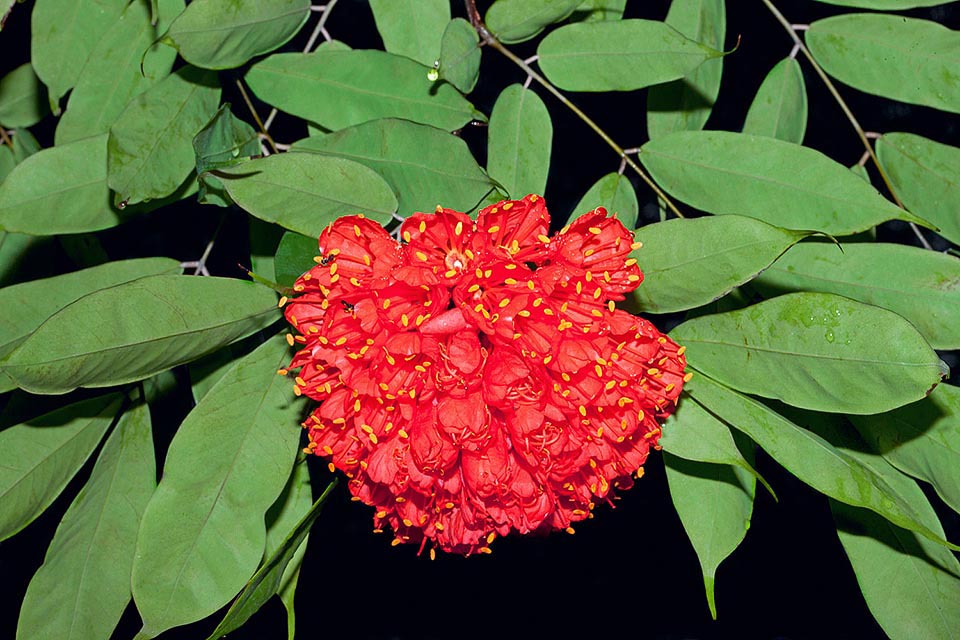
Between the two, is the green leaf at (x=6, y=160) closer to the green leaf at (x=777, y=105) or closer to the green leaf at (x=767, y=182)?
the green leaf at (x=767, y=182)

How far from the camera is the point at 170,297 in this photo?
65 cm

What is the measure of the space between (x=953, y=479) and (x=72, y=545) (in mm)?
730

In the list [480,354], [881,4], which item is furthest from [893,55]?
[480,354]

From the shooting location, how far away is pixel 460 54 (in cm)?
73

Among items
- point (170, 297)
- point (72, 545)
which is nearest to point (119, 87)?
point (170, 297)

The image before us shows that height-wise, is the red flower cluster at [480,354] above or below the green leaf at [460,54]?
below

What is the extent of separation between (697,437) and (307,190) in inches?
14.2

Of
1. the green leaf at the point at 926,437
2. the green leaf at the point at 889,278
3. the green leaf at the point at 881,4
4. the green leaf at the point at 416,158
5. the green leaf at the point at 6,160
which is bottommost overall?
the green leaf at the point at 926,437

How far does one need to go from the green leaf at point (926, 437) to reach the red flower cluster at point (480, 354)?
204mm

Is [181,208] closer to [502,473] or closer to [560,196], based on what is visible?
[560,196]

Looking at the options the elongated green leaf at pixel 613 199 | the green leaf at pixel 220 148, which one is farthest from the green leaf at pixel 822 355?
the green leaf at pixel 220 148

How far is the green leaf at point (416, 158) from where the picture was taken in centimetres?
69

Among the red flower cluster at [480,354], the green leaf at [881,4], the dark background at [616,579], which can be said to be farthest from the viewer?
the dark background at [616,579]

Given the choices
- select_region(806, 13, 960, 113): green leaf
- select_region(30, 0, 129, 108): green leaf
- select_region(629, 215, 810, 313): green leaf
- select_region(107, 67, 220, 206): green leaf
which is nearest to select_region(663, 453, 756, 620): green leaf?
select_region(629, 215, 810, 313): green leaf
